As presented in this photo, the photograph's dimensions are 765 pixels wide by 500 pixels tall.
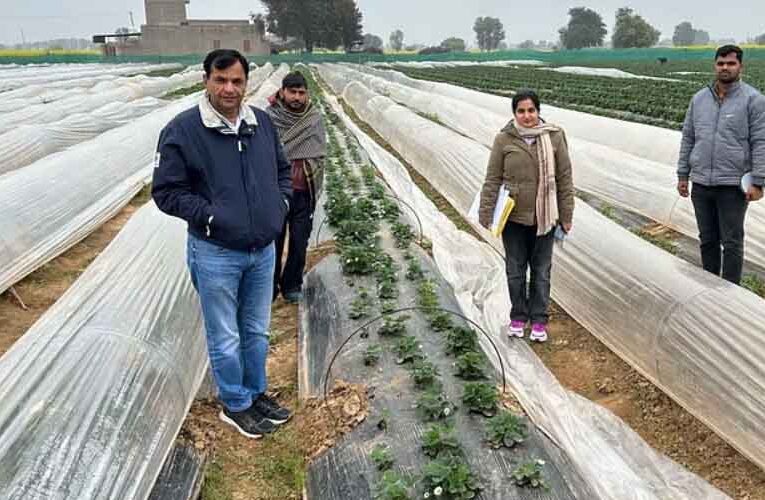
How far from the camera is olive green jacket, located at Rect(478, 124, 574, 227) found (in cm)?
472

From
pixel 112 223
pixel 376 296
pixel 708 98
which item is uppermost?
pixel 708 98

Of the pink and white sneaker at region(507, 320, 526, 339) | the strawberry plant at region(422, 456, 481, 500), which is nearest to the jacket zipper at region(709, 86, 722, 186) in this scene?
the pink and white sneaker at region(507, 320, 526, 339)

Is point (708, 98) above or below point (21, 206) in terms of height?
above

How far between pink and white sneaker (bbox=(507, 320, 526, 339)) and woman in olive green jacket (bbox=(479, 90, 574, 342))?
0.24 m

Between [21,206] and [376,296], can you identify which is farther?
[21,206]

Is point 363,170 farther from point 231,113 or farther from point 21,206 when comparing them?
point 231,113

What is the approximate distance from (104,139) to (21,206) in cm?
436

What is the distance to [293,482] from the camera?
3.71 m

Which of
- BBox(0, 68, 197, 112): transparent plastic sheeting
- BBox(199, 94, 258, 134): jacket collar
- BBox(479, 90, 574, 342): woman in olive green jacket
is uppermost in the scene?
BBox(199, 94, 258, 134): jacket collar

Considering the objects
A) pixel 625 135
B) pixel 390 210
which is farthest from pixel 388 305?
pixel 625 135

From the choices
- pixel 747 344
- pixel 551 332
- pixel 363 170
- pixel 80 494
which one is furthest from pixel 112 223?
pixel 747 344

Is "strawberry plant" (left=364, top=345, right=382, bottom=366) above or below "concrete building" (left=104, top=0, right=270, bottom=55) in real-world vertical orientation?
above

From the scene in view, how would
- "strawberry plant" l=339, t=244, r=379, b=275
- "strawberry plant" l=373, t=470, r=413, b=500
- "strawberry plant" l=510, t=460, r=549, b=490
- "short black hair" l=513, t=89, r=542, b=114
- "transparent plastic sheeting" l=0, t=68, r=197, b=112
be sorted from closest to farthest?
"strawberry plant" l=373, t=470, r=413, b=500 < "strawberry plant" l=510, t=460, r=549, b=490 < "short black hair" l=513, t=89, r=542, b=114 < "strawberry plant" l=339, t=244, r=379, b=275 < "transparent plastic sheeting" l=0, t=68, r=197, b=112

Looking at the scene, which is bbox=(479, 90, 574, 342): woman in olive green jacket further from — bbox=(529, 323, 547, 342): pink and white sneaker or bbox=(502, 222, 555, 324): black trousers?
bbox=(529, 323, 547, 342): pink and white sneaker
